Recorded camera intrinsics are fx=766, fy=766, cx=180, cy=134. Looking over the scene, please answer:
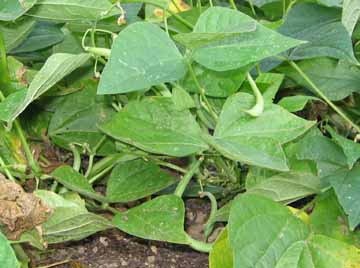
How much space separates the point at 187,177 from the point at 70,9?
26 cm

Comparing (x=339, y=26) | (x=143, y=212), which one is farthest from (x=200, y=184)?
(x=339, y=26)

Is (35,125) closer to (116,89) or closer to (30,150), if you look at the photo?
(30,150)

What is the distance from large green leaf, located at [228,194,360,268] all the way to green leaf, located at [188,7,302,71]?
15 centimetres

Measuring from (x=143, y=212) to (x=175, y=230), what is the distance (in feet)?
0.16

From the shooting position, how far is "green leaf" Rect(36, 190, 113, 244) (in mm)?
858

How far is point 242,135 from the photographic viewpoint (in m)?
0.83

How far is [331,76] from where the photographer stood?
101 cm

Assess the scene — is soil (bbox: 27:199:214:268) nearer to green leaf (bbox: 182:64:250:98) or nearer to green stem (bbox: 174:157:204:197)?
green stem (bbox: 174:157:204:197)

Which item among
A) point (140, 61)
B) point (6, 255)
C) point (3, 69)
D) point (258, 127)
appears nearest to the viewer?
point (6, 255)

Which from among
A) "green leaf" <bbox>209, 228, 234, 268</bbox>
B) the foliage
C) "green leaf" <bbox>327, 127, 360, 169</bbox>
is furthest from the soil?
"green leaf" <bbox>327, 127, 360, 169</bbox>

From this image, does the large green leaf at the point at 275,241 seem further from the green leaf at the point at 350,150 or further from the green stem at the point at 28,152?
the green stem at the point at 28,152

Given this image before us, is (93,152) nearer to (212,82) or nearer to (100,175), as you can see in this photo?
(100,175)

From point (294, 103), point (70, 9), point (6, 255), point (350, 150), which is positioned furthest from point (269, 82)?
point (6, 255)

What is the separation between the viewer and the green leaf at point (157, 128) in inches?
33.3
